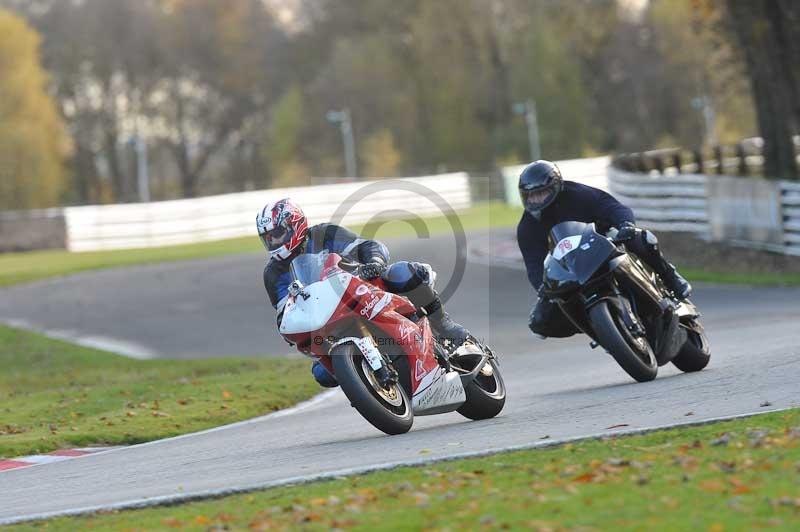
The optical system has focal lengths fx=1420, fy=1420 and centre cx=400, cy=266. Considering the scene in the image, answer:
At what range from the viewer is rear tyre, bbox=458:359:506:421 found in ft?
35.0

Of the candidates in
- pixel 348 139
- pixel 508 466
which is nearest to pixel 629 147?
pixel 348 139

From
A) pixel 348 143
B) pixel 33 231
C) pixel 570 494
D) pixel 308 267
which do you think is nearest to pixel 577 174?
pixel 33 231

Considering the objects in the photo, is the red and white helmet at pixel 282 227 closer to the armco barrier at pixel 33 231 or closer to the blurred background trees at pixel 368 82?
the armco barrier at pixel 33 231

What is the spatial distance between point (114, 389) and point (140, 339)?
24.7ft

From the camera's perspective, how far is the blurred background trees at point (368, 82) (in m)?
85.9

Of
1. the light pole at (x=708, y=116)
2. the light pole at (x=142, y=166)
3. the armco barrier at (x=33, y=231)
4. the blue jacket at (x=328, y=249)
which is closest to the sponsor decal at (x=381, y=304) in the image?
the blue jacket at (x=328, y=249)

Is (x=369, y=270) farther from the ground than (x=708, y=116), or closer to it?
closer to it

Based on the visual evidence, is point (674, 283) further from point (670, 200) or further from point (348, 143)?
point (348, 143)

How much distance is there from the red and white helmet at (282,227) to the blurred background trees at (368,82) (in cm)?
7062

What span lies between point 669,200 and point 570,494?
993 inches

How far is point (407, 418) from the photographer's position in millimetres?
10086

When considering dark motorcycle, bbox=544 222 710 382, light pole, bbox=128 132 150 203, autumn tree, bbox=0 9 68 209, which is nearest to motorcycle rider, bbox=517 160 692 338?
dark motorcycle, bbox=544 222 710 382

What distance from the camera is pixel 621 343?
1102 centimetres

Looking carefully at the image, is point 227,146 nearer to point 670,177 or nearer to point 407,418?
point 670,177
